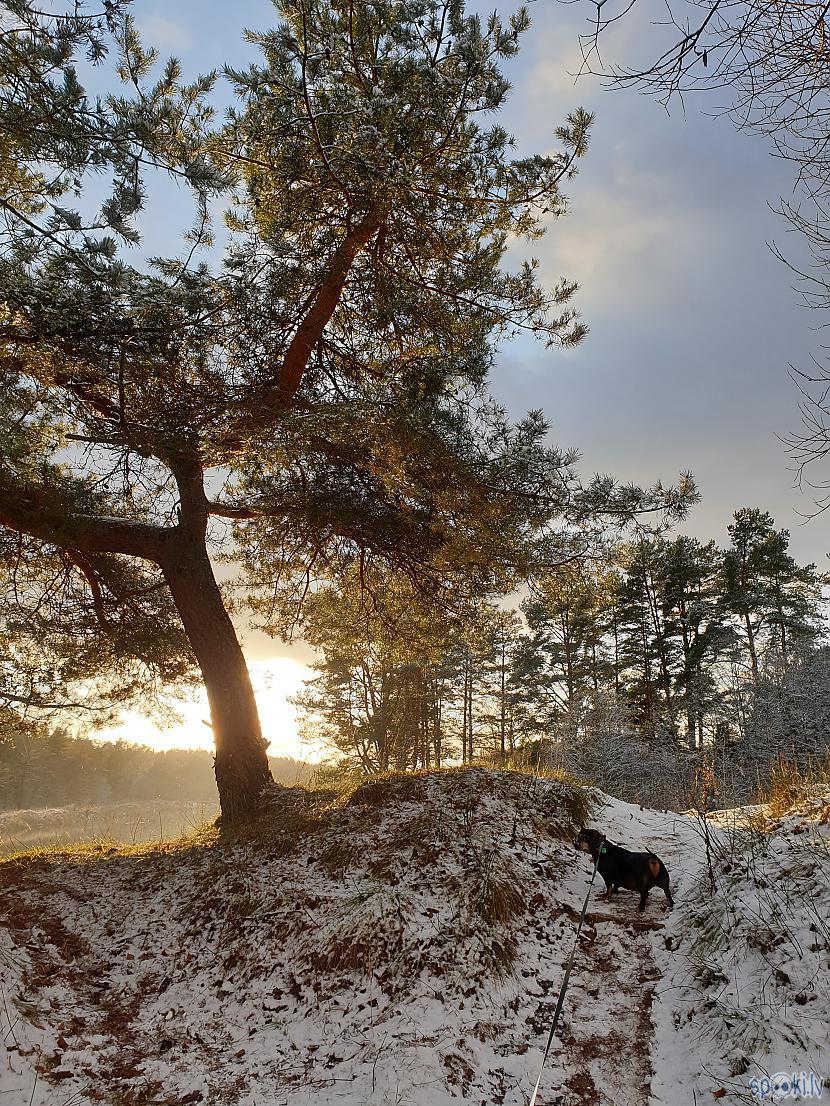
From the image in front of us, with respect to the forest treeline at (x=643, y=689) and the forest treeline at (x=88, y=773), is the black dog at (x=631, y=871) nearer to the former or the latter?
the forest treeline at (x=643, y=689)

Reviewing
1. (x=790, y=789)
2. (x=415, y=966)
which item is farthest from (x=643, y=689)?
(x=415, y=966)

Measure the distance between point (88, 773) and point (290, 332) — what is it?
8042 centimetres

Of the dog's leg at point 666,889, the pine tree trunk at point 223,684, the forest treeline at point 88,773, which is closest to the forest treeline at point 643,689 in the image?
the pine tree trunk at point 223,684

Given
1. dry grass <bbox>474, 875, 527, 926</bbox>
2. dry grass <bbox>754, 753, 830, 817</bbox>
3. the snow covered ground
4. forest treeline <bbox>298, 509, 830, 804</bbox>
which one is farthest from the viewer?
forest treeline <bbox>298, 509, 830, 804</bbox>

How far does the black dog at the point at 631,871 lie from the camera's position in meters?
4.99

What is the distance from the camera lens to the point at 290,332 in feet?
23.7

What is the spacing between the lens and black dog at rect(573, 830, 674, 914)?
4.99 m

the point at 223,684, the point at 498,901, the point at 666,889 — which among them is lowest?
the point at 498,901

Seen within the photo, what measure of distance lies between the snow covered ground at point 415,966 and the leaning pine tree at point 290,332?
6.97ft

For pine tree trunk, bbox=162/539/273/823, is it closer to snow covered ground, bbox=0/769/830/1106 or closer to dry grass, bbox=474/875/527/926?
snow covered ground, bbox=0/769/830/1106

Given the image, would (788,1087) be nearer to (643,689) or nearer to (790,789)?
(790,789)

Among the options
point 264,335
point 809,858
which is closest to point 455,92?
point 264,335

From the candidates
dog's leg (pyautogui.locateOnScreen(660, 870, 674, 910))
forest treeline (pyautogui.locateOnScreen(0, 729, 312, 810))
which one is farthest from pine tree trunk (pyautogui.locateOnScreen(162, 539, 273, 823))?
forest treeline (pyautogui.locateOnScreen(0, 729, 312, 810))

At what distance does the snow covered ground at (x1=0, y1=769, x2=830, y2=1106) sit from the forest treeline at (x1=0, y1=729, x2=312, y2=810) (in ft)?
114
